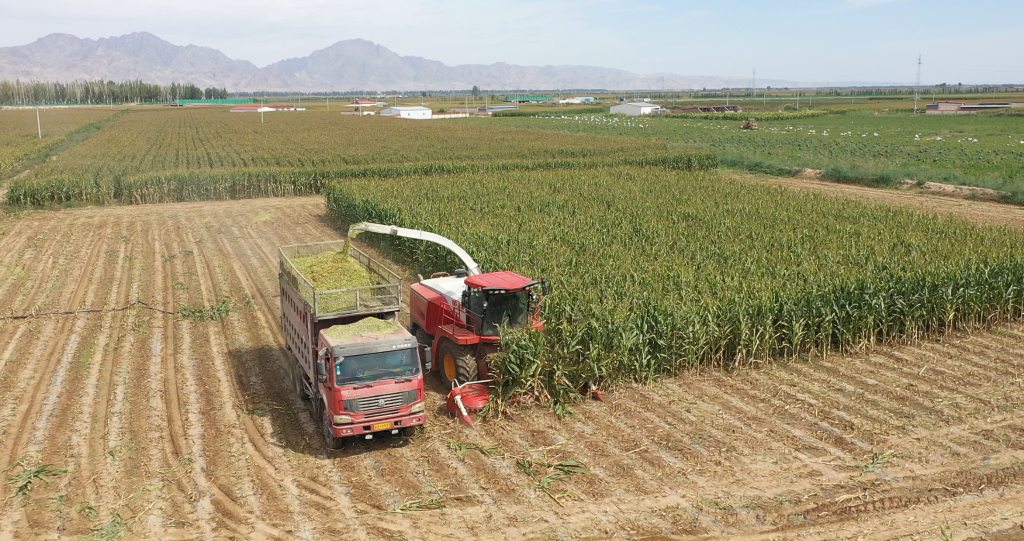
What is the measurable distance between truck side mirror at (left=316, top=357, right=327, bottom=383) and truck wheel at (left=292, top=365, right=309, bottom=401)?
6.83 feet

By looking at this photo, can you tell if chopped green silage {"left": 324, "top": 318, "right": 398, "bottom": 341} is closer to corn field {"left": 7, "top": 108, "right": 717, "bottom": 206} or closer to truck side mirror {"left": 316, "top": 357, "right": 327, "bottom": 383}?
truck side mirror {"left": 316, "top": 357, "right": 327, "bottom": 383}

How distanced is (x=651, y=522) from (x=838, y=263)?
1298 cm

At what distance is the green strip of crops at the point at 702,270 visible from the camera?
14945 mm

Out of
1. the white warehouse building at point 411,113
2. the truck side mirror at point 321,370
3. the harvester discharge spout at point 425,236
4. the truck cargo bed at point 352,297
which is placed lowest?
the truck side mirror at point 321,370

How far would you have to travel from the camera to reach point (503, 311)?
1391 centimetres

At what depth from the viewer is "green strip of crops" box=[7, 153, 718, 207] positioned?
37.6m

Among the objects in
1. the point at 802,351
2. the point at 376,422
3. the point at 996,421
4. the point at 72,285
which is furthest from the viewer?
the point at 72,285

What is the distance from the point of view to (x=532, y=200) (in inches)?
1228

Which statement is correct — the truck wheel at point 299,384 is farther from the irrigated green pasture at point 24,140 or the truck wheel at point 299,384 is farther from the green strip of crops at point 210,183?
the irrigated green pasture at point 24,140

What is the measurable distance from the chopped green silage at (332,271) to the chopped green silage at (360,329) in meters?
1.44

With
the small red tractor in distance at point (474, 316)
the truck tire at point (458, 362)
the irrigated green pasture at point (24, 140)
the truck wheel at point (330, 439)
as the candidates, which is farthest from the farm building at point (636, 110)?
the truck wheel at point (330, 439)

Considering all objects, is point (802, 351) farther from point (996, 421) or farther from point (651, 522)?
point (651, 522)

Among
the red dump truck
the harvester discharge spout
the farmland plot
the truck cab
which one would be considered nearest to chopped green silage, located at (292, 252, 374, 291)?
the red dump truck

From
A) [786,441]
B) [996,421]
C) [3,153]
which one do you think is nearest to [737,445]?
[786,441]
